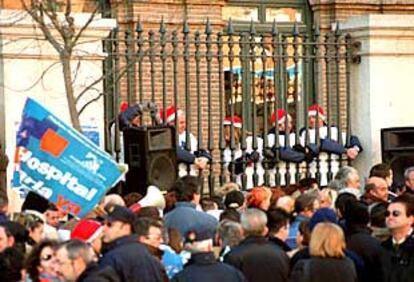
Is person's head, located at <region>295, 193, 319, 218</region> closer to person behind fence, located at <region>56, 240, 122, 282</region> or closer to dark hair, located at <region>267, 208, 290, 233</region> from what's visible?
dark hair, located at <region>267, 208, 290, 233</region>

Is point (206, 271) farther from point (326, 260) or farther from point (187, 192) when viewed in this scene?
point (187, 192)

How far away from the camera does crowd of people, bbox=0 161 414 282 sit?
9.59 meters

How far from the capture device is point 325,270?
1029 centimetres

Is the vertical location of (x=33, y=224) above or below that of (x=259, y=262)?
above

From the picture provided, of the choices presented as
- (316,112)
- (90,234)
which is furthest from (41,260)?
(316,112)

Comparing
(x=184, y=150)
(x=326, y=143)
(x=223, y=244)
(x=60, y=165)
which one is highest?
(x=60, y=165)

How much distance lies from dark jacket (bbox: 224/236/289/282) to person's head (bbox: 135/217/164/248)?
21.2 inches

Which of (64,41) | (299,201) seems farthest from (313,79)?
(299,201)

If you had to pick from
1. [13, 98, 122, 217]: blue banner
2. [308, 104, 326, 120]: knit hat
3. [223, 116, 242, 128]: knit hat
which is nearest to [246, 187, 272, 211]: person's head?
[13, 98, 122, 217]: blue banner

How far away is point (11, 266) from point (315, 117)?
10302 mm

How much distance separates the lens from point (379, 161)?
62.6 ft

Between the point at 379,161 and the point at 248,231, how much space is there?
27.5 feet

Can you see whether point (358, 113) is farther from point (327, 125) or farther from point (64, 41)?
point (64, 41)

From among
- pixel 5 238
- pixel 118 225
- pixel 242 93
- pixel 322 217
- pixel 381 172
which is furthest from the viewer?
pixel 242 93
